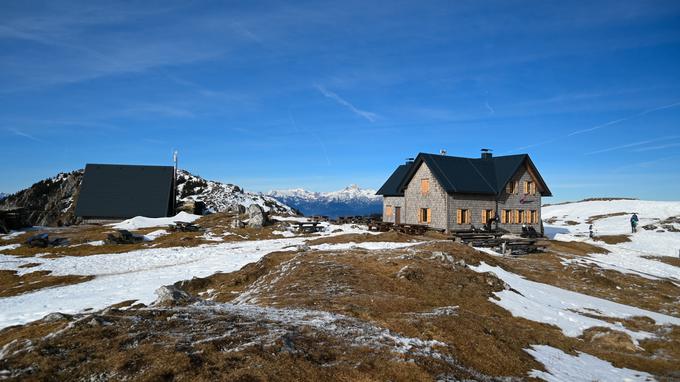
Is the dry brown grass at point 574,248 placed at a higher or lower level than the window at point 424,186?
lower

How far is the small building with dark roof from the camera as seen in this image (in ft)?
133

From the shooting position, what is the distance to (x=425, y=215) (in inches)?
1679

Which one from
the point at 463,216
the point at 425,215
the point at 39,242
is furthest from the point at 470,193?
the point at 39,242

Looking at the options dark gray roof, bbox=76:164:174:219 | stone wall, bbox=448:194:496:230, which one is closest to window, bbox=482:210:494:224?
stone wall, bbox=448:194:496:230

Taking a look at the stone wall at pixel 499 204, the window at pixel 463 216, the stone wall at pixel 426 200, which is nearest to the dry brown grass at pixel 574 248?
the stone wall at pixel 499 204

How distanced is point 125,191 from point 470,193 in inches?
1756

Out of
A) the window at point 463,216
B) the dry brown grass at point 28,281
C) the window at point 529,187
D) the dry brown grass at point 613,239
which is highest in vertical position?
the window at point 529,187

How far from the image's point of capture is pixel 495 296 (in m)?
17.0

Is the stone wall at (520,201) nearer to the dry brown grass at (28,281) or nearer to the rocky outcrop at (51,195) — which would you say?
the dry brown grass at (28,281)

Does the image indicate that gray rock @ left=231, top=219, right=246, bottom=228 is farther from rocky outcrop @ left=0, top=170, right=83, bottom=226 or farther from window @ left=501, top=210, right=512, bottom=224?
rocky outcrop @ left=0, top=170, right=83, bottom=226

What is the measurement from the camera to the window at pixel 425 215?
4194 cm

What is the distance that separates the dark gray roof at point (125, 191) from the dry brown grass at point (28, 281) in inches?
1168

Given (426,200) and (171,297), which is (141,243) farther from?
(426,200)

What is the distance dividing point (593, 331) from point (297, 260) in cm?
1311
